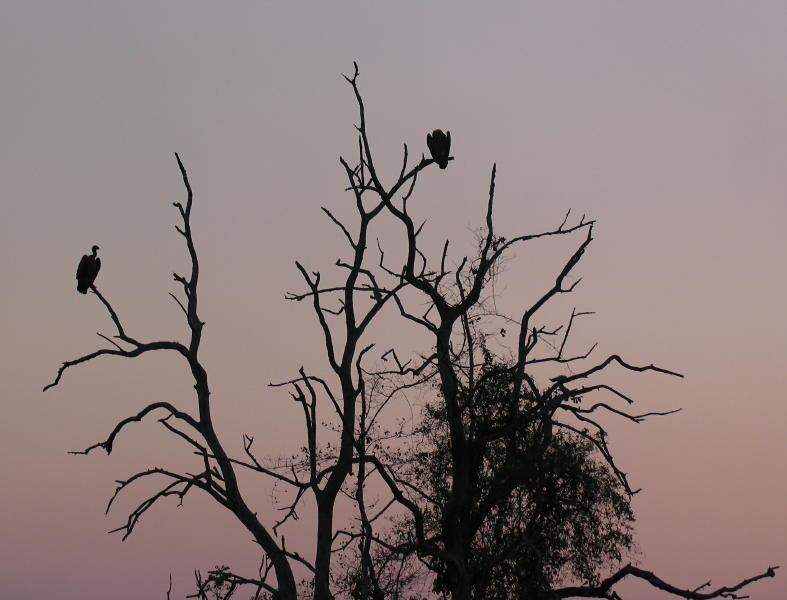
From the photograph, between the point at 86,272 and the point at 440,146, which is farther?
the point at 440,146

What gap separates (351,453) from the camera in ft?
48.0

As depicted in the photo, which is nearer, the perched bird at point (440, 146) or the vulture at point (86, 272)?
the vulture at point (86, 272)

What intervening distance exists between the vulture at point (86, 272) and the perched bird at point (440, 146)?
5.02 metres

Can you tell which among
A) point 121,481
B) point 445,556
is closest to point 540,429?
point 445,556

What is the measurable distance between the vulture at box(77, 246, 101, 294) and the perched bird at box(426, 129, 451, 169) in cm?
502

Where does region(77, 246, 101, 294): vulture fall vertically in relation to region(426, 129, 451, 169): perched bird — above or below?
below

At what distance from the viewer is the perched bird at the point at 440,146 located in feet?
49.2

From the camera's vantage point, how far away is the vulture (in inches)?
541

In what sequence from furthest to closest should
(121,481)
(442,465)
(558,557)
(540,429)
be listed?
(442,465) < (558,557) < (540,429) < (121,481)

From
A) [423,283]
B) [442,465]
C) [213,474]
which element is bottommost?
[213,474]

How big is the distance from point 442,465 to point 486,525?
1638 millimetres

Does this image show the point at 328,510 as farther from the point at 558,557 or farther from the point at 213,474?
the point at 558,557

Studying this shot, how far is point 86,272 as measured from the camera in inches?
541

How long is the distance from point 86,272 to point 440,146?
5.33 metres
